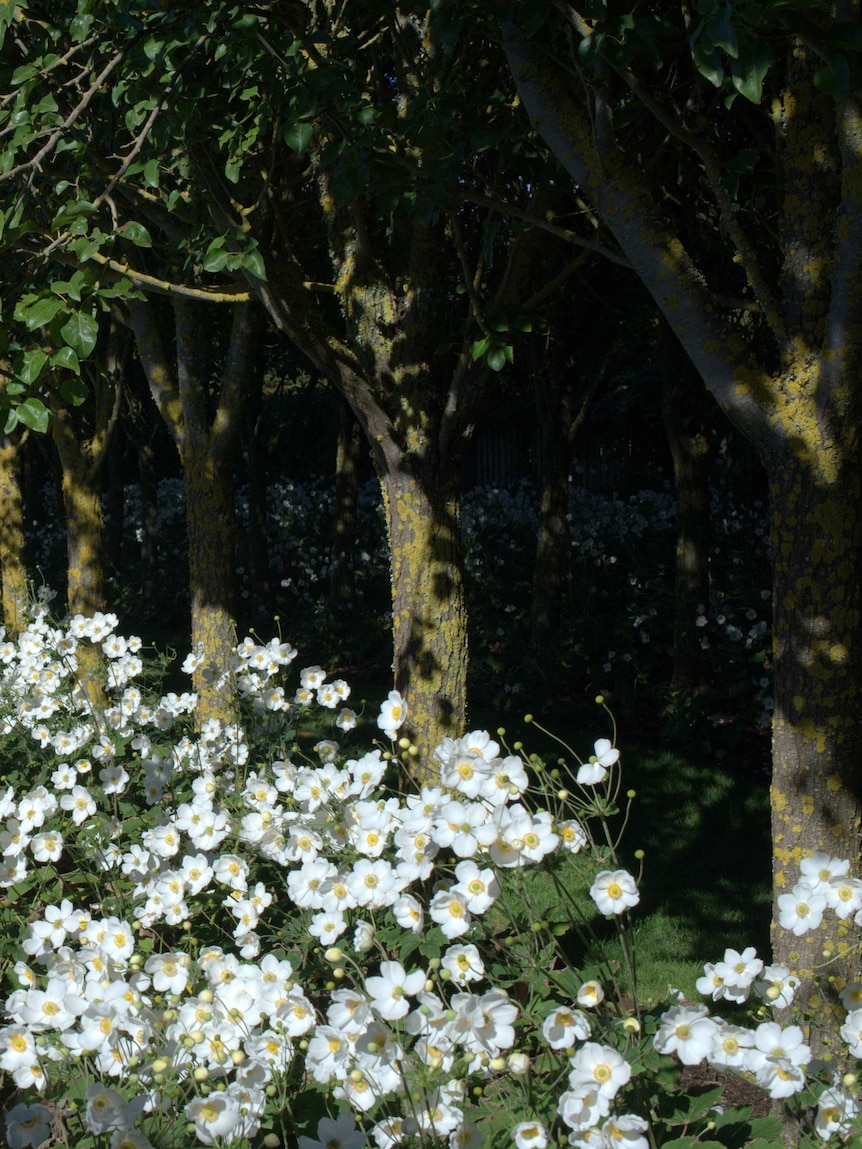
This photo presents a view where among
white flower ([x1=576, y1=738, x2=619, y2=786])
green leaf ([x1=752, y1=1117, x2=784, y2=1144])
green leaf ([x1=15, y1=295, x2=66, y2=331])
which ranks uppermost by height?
green leaf ([x1=15, y1=295, x2=66, y2=331])

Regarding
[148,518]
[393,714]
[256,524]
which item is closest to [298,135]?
[393,714]

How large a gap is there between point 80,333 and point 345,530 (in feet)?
Answer: 24.6

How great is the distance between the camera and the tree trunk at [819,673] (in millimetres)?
2629

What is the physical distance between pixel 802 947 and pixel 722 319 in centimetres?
156

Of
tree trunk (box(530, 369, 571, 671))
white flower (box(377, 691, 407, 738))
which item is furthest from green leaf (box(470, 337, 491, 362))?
tree trunk (box(530, 369, 571, 671))

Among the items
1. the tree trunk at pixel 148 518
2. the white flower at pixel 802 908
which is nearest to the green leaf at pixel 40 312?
the white flower at pixel 802 908

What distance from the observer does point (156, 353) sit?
18.0ft

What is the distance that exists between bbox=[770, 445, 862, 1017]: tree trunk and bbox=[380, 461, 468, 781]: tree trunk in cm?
143

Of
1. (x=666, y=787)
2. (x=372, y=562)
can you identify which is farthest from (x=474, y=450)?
(x=666, y=787)

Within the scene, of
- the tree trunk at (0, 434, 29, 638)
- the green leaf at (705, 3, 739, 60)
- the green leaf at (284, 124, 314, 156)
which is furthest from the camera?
the tree trunk at (0, 434, 29, 638)

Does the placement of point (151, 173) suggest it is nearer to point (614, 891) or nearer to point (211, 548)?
point (211, 548)

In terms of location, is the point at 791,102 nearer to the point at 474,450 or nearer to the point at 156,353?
the point at 156,353

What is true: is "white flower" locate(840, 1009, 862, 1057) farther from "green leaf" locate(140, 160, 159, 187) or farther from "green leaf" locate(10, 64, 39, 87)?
→ "green leaf" locate(10, 64, 39, 87)

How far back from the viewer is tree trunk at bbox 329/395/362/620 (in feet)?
33.2
